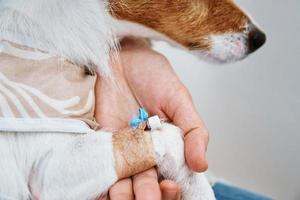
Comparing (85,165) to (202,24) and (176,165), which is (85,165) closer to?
Result: (176,165)

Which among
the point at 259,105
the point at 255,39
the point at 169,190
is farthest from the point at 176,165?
the point at 259,105

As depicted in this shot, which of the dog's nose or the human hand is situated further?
the dog's nose

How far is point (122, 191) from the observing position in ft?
1.53

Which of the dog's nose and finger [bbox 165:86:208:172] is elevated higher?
the dog's nose

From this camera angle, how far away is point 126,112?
1.99ft

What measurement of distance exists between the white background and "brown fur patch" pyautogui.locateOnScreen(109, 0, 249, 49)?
400 mm

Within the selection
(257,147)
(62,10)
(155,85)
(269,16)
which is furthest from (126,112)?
(257,147)

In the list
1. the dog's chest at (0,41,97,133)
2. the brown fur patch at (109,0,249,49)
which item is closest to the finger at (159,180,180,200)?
the dog's chest at (0,41,97,133)

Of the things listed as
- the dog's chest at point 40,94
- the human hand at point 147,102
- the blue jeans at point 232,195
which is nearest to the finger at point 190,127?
the human hand at point 147,102

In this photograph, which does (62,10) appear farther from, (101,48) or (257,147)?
(257,147)

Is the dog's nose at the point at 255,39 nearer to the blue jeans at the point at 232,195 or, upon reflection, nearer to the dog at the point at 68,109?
the dog at the point at 68,109

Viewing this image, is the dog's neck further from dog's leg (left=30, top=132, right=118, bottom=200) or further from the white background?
the white background

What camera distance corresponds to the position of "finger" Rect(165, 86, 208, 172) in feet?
1.59

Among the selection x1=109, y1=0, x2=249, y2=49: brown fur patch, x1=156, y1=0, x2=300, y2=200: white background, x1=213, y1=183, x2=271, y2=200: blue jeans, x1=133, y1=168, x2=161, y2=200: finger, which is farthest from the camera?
x1=156, y1=0, x2=300, y2=200: white background
